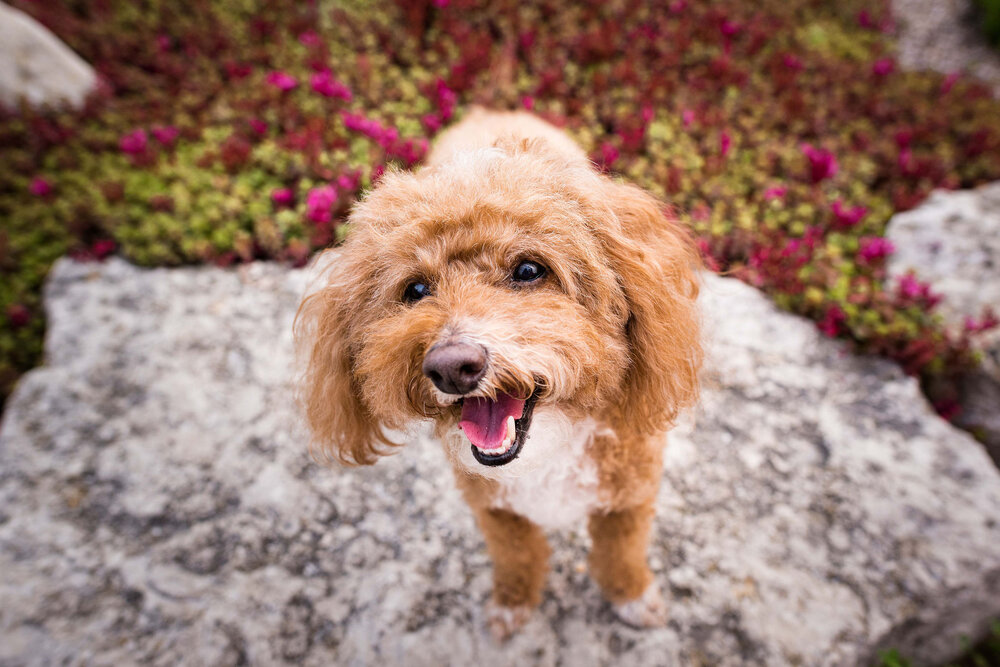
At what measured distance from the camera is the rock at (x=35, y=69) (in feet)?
15.3

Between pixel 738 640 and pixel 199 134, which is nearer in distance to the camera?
pixel 738 640

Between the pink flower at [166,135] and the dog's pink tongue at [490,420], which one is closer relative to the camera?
the dog's pink tongue at [490,420]

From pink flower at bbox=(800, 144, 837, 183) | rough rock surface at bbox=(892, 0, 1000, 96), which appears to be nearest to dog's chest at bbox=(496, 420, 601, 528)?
pink flower at bbox=(800, 144, 837, 183)

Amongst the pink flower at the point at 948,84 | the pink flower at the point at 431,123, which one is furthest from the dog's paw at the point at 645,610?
the pink flower at the point at 948,84

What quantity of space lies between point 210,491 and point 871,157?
18.3 ft

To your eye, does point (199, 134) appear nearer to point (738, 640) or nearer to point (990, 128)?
point (738, 640)

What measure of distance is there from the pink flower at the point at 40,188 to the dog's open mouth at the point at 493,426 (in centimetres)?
490

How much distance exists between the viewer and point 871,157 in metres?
A: 4.21

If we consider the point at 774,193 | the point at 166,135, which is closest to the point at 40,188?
the point at 166,135

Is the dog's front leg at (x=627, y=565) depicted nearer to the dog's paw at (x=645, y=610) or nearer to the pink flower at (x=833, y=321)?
the dog's paw at (x=645, y=610)

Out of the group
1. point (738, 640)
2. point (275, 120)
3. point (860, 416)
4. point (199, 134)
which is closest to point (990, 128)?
point (860, 416)

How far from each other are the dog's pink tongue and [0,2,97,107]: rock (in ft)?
19.6

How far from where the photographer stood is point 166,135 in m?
4.32

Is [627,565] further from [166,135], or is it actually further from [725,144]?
[166,135]
